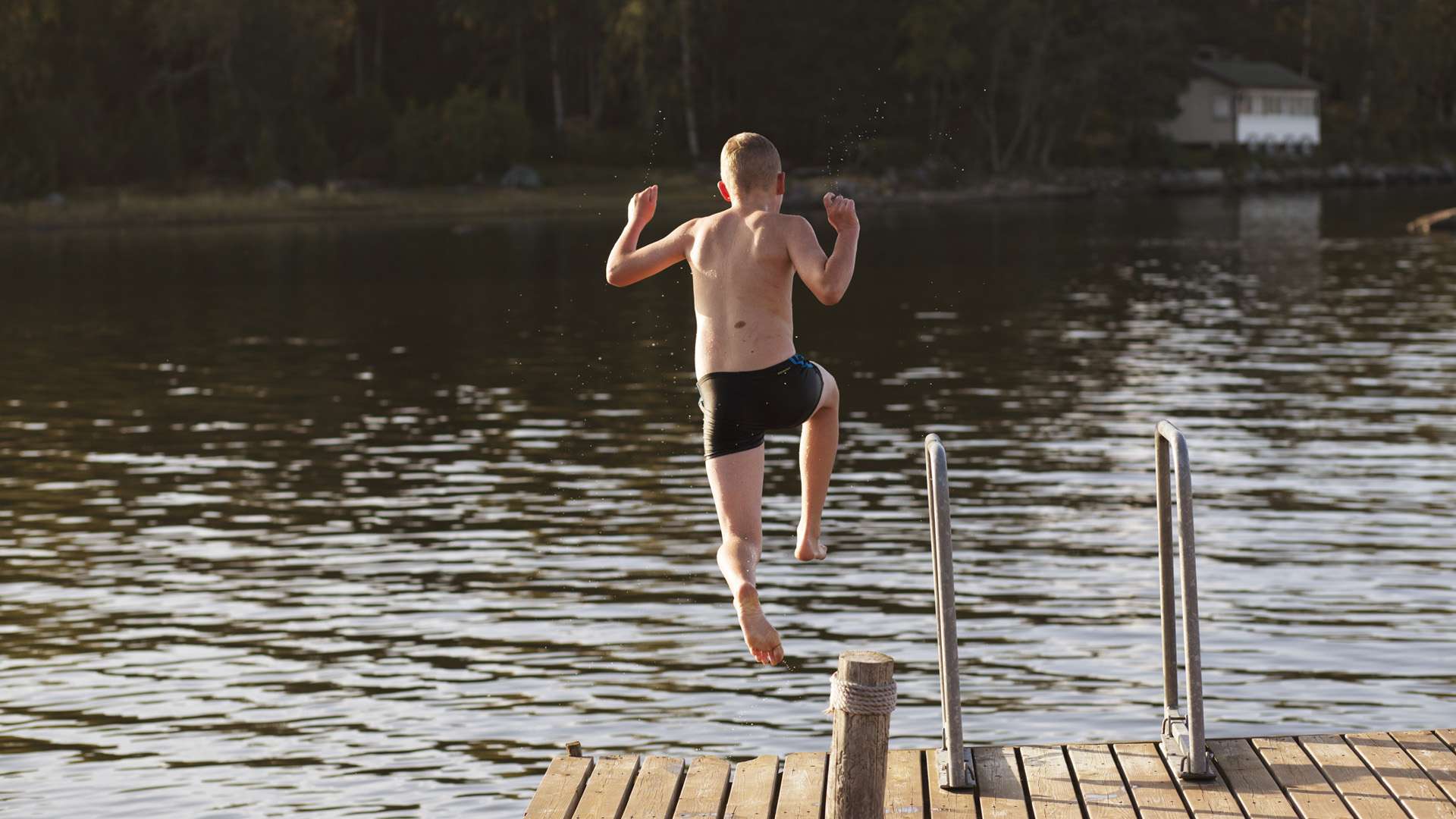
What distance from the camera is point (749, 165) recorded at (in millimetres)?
8375

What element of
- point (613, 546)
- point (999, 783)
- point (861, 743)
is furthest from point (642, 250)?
point (613, 546)

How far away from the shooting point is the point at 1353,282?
5512 cm

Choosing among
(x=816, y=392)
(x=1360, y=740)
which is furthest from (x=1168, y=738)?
(x=816, y=392)

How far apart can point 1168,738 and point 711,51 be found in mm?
104442

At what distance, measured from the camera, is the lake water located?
1435 cm

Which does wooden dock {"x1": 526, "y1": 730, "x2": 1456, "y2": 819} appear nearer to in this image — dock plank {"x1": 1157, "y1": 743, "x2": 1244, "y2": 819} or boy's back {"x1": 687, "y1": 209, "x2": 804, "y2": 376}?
dock plank {"x1": 1157, "y1": 743, "x2": 1244, "y2": 819}

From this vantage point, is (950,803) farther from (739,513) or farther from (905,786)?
(739,513)

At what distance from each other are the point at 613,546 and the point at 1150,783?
11666 mm

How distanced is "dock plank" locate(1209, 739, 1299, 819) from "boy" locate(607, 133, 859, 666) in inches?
99.8

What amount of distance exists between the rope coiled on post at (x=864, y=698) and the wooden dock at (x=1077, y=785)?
1168mm

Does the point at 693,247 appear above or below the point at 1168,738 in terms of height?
above

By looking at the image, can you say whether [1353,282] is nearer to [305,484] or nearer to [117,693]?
[305,484]

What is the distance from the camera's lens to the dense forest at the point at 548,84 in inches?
3910

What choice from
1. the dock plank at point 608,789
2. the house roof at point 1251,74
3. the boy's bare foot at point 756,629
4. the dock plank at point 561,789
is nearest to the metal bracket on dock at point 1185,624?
the boy's bare foot at point 756,629
